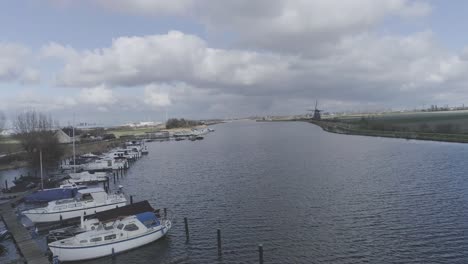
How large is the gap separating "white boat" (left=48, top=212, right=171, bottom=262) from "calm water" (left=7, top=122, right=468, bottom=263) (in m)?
0.82

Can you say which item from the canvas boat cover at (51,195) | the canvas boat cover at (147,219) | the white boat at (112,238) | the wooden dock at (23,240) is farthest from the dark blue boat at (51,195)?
the canvas boat cover at (147,219)

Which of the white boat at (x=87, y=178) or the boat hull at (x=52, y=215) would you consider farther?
the white boat at (x=87, y=178)

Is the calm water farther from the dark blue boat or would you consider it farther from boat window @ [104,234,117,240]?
the dark blue boat

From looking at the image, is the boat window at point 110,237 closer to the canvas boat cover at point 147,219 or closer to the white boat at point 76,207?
the canvas boat cover at point 147,219

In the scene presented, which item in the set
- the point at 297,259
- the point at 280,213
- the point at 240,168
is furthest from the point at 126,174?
the point at 297,259

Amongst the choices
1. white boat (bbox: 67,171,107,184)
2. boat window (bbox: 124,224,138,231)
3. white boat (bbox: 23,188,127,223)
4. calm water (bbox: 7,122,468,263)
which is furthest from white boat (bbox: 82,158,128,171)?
boat window (bbox: 124,224,138,231)

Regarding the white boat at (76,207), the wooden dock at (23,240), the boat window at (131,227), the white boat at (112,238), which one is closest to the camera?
the wooden dock at (23,240)

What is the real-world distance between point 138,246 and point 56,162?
224 ft

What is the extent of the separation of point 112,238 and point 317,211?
21.0 metres

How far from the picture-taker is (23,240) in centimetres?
3153

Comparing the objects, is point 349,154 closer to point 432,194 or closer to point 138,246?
point 432,194

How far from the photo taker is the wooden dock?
27188mm

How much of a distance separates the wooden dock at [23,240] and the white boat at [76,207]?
81.4 inches

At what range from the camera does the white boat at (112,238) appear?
28108 millimetres
